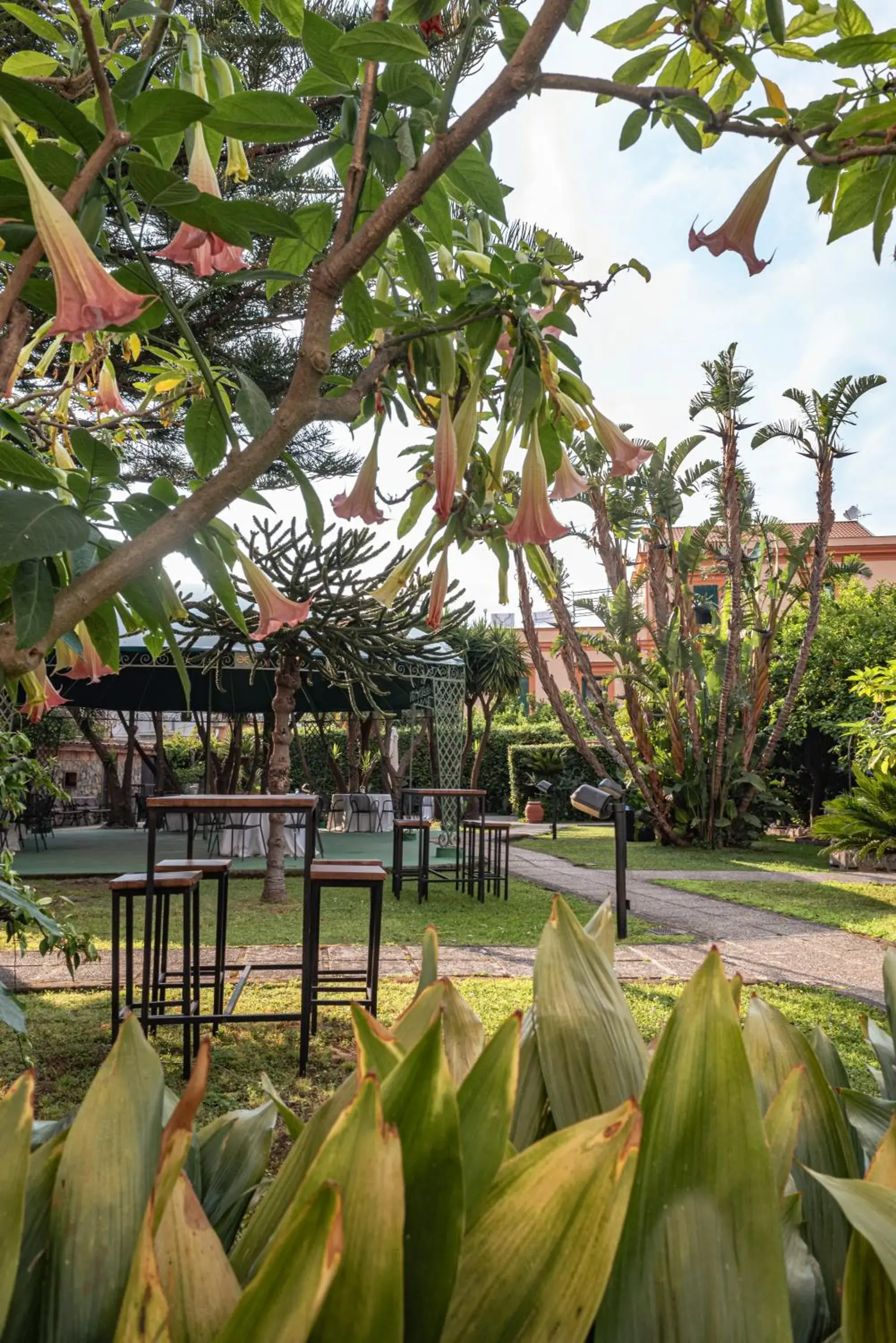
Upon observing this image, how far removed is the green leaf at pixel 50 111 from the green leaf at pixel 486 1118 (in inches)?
28.6

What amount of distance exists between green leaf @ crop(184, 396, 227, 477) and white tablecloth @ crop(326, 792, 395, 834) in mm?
12750

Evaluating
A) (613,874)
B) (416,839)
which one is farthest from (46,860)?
(613,874)

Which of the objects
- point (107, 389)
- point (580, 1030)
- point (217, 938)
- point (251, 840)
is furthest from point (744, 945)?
point (251, 840)

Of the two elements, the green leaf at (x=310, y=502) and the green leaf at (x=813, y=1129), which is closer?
the green leaf at (x=813, y=1129)

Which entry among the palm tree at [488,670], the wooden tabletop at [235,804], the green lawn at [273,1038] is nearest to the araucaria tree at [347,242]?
the wooden tabletop at [235,804]

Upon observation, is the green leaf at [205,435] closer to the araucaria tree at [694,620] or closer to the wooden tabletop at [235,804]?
the wooden tabletop at [235,804]

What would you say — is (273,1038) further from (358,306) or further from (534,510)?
(358,306)

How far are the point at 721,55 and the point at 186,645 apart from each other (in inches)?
271

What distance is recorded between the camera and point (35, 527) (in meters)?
0.69

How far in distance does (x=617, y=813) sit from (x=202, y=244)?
493 cm

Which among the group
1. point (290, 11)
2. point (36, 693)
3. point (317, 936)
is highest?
point (290, 11)

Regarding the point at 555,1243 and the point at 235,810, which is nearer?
the point at 555,1243

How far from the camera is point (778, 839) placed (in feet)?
45.4

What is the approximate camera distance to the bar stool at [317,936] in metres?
3.26
